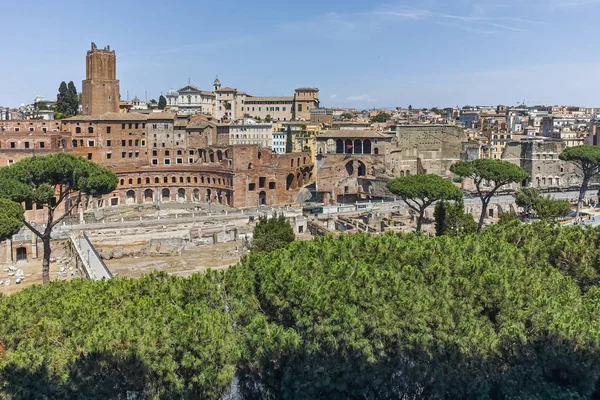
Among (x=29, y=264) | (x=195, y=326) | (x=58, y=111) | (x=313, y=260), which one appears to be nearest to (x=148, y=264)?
(x=29, y=264)

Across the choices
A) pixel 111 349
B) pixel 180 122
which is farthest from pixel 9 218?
pixel 180 122

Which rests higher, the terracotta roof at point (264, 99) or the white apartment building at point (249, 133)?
the terracotta roof at point (264, 99)

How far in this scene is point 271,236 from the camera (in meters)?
29.4

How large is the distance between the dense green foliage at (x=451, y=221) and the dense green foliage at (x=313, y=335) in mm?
19367

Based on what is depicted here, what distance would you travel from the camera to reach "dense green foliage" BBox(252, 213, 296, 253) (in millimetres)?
29250

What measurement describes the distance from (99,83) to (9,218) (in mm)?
43353

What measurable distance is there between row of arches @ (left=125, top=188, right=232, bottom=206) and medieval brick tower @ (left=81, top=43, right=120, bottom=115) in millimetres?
14425

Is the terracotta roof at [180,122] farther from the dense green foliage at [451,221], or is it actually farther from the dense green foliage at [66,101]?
the dense green foliage at [451,221]

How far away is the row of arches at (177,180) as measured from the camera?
5269cm

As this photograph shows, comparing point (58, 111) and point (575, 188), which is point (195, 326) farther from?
point (58, 111)

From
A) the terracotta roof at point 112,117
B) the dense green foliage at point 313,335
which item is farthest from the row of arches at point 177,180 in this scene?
the dense green foliage at point 313,335

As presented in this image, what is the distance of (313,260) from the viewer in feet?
45.3

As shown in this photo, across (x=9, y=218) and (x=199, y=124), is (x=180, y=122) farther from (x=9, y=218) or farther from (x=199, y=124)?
(x=9, y=218)

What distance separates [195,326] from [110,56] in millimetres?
60046
